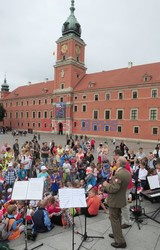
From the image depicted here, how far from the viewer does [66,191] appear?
3.52 meters

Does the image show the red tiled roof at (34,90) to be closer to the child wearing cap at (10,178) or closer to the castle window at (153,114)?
the castle window at (153,114)

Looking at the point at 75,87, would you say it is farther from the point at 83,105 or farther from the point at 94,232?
the point at 94,232

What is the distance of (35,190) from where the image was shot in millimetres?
3697

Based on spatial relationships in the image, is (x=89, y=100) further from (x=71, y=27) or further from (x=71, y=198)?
(x=71, y=198)

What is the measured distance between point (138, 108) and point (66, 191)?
32.0 meters

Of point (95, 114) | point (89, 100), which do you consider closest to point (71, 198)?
point (95, 114)

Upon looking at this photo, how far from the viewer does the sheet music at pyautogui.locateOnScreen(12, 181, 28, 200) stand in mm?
3576

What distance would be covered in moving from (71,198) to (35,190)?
863mm

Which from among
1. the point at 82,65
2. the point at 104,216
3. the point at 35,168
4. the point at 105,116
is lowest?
the point at 104,216

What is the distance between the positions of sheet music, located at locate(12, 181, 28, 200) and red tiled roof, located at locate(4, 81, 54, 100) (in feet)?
154

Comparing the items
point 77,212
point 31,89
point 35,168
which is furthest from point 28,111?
point 77,212

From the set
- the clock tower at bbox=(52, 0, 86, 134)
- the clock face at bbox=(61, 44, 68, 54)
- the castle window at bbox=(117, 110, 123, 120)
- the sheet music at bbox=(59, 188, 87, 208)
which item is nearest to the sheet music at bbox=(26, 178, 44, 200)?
the sheet music at bbox=(59, 188, 87, 208)

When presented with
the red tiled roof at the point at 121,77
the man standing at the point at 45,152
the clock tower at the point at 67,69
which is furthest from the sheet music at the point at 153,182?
the clock tower at the point at 67,69

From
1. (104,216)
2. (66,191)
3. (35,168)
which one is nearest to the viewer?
(66,191)
